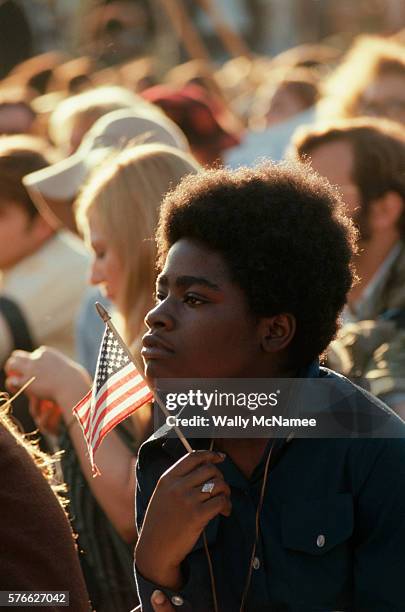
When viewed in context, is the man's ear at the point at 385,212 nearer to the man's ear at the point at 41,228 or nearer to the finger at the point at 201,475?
the man's ear at the point at 41,228

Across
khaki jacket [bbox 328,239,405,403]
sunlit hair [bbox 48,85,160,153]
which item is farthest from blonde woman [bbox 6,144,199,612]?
sunlit hair [bbox 48,85,160,153]

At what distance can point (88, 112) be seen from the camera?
21.2 ft

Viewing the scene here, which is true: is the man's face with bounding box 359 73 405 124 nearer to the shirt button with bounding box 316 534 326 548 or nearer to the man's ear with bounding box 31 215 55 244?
the man's ear with bounding box 31 215 55 244

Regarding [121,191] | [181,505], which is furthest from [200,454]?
[121,191]

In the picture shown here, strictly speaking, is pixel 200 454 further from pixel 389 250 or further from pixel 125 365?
pixel 389 250

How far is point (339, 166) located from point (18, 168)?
149 cm

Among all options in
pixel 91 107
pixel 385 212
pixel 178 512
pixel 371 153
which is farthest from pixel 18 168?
pixel 178 512

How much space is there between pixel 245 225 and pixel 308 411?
348 mm

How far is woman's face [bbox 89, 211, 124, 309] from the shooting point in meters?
3.82

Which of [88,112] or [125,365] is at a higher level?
[88,112]

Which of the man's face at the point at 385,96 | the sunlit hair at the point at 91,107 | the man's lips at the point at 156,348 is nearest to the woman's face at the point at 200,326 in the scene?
the man's lips at the point at 156,348

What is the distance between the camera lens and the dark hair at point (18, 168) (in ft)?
17.7

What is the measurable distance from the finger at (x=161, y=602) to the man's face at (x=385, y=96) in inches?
182

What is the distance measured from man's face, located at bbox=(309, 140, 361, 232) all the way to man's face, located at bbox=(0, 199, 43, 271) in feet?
4.07
